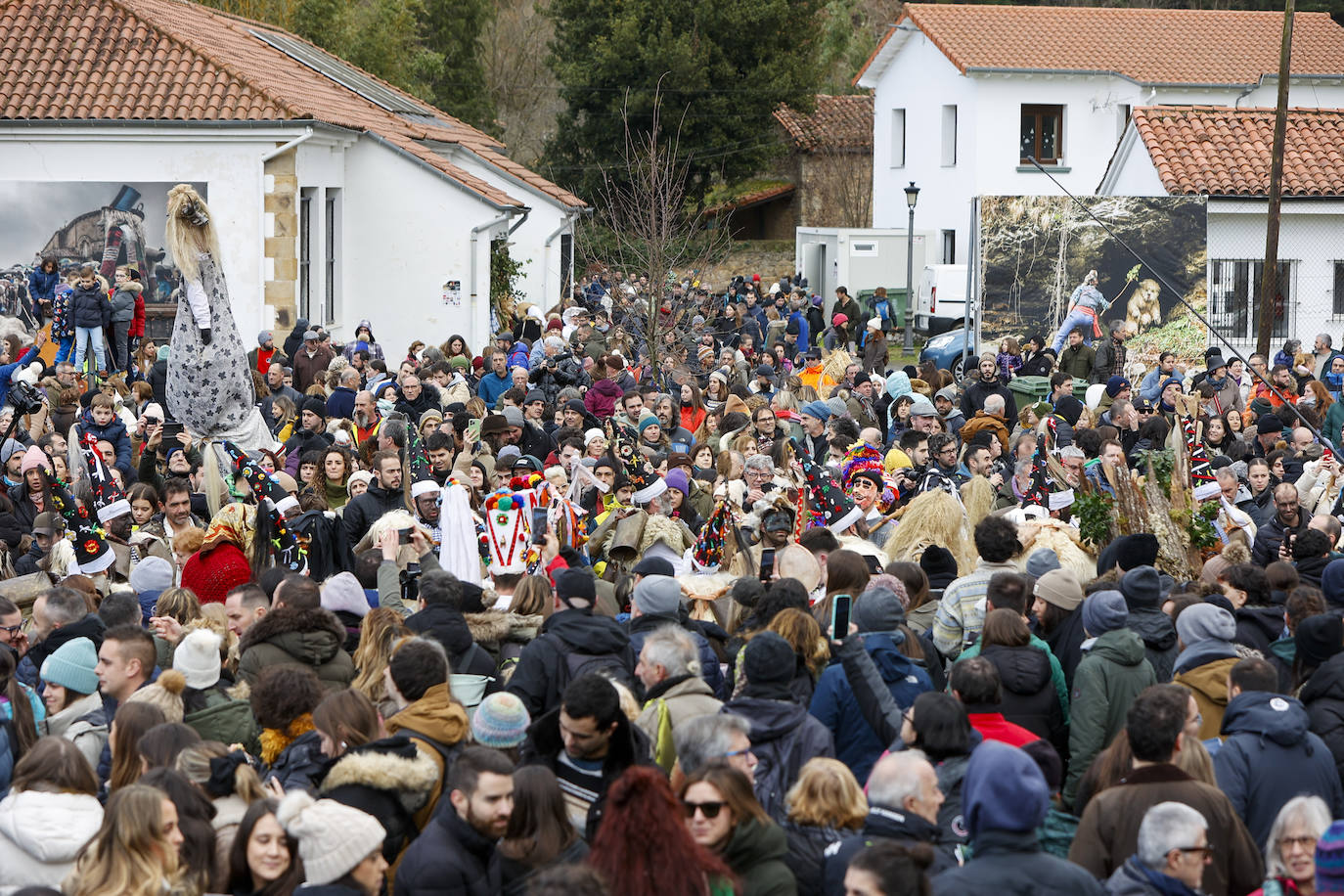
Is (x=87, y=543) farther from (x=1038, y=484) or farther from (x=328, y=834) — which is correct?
(x=1038, y=484)

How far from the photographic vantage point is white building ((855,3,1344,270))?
39094 millimetres

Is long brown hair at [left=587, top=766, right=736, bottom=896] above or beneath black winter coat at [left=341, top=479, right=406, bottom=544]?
beneath

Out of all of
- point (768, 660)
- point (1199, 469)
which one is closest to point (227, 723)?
point (768, 660)

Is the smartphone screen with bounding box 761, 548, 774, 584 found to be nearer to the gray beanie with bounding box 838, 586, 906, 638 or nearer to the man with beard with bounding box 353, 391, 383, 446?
the gray beanie with bounding box 838, 586, 906, 638

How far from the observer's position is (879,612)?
634 centimetres

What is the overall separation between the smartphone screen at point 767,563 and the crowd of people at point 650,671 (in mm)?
18

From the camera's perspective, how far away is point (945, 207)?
134ft

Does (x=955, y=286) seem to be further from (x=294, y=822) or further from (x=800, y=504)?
(x=294, y=822)

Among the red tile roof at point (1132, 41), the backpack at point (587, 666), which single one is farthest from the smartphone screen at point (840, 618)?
the red tile roof at point (1132, 41)

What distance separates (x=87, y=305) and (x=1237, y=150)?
19.0 meters

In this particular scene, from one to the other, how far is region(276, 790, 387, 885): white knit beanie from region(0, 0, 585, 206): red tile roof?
785 inches

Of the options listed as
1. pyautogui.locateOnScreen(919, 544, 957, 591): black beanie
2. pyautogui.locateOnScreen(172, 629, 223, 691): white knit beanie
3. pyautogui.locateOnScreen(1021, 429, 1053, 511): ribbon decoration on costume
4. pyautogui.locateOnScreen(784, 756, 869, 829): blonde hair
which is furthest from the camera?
pyautogui.locateOnScreen(1021, 429, 1053, 511): ribbon decoration on costume

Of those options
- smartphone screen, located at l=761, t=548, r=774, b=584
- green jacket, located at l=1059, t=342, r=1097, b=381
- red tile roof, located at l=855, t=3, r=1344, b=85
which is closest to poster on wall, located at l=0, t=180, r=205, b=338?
green jacket, located at l=1059, t=342, r=1097, b=381

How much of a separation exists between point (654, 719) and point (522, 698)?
2.12ft
